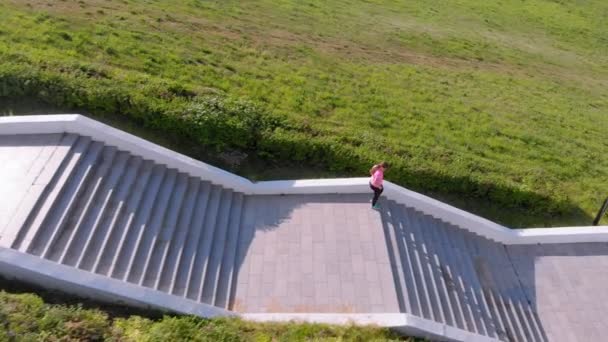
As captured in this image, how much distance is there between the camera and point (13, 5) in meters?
14.3

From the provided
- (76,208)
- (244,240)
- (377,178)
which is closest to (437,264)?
(377,178)

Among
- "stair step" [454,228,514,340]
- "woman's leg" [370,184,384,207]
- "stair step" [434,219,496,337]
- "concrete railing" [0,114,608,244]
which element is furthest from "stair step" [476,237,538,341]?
"woman's leg" [370,184,384,207]

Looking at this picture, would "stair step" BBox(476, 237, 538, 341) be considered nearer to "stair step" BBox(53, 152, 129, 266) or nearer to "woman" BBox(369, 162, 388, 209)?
"woman" BBox(369, 162, 388, 209)

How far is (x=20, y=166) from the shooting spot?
9086mm

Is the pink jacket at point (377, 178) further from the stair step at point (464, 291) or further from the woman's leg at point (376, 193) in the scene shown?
the stair step at point (464, 291)

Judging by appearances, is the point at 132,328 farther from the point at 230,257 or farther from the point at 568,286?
the point at 568,286

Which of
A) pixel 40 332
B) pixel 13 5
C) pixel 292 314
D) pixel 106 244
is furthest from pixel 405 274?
pixel 13 5

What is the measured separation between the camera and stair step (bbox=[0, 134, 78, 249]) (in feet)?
25.5

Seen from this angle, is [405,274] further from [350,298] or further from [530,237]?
[530,237]

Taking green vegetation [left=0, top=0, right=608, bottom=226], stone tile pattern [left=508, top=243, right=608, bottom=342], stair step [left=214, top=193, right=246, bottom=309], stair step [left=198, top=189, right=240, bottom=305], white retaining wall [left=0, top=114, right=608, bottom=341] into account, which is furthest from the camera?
green vegetation [left=0, top=0, right=608, bottom=226]

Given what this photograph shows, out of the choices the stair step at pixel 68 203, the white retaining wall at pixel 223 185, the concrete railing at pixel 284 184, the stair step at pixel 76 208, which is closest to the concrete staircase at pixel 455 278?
the concrete railing at pixel 284 184

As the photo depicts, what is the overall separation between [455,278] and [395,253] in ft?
5.42

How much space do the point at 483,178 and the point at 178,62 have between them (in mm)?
9567

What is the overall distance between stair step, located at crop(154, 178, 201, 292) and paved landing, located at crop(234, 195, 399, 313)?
1366 millimetres
